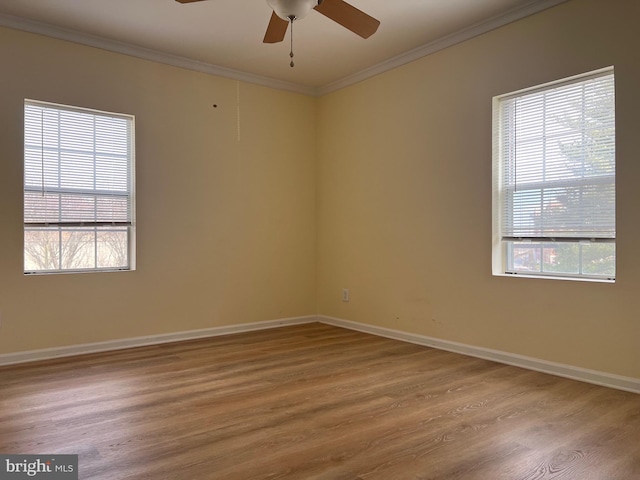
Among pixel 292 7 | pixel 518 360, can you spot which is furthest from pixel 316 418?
pixel 292 7

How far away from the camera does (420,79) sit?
4.35 meters

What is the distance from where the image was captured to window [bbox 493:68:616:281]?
320 cm

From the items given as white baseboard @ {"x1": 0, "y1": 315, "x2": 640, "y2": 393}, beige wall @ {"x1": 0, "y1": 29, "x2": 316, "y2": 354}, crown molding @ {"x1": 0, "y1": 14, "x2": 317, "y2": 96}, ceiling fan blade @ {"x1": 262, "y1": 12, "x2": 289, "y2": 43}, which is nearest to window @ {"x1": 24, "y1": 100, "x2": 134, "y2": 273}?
beige wall @ {"x1": 0, "y1": 29, "x2": 316, "y2": 354}

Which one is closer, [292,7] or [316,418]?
[292,7]

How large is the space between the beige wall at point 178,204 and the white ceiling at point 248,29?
0.48 feet

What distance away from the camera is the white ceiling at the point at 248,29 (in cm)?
351

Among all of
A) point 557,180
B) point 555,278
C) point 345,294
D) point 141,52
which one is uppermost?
point 141,52

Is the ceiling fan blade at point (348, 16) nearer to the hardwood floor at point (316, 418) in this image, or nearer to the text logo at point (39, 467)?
the hardwood floor at point (316, 418)

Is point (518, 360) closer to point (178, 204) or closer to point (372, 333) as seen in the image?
point (372, 333)

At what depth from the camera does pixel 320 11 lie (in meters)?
2.61

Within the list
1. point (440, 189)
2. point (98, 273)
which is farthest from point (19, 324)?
point (440, 189)

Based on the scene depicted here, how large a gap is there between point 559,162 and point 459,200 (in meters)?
0.83

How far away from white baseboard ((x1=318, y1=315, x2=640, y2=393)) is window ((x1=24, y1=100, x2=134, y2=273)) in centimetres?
247

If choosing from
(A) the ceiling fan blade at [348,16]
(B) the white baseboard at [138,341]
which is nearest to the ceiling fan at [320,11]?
(A) the ceiling fan blade at [348,16]
